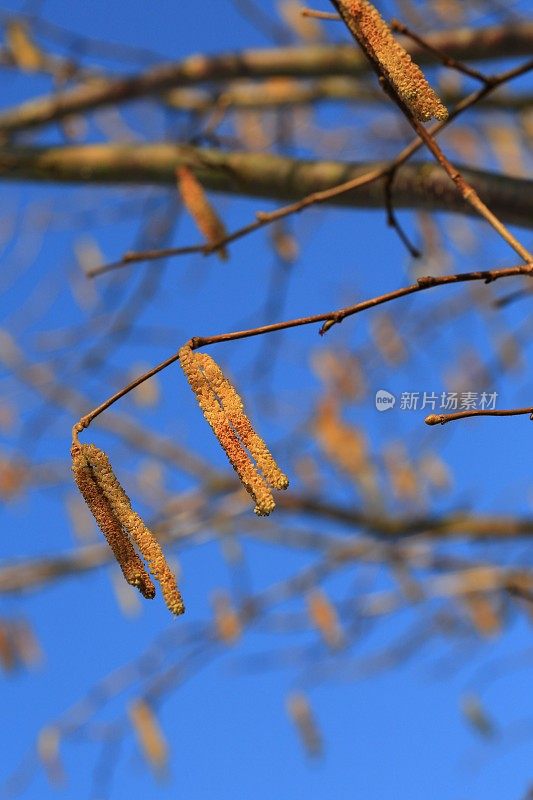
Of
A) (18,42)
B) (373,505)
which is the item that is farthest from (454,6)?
(373,505)

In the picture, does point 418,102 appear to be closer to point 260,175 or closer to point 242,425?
point 242,425

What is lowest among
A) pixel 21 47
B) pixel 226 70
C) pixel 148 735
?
pixel 148 735

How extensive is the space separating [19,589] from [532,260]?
→ 2278 millimetres

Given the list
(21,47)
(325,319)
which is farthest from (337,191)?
Answer: (21,47)

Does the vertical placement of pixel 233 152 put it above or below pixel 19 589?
above

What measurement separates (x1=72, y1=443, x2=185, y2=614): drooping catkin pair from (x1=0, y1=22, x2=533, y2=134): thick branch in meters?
1.37

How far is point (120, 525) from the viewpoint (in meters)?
0.79

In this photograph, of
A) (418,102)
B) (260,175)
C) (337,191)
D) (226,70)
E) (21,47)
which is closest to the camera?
(418,102)

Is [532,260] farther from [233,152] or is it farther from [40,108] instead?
[40,108]

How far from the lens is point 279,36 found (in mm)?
2135

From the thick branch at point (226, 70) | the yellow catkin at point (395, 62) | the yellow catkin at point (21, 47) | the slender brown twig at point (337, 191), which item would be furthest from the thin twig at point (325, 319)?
the yellow catkin at point (21, 47)

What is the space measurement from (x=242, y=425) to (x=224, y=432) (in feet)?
0.05

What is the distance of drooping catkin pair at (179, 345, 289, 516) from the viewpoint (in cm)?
72

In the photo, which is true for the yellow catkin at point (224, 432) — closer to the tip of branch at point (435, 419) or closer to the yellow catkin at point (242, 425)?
the yellow catkin at point (242, 425)
